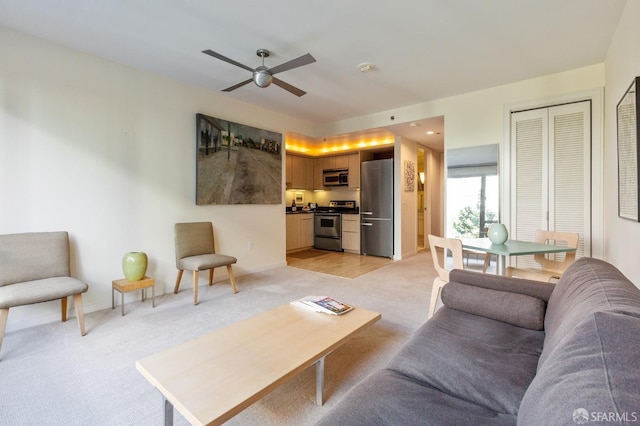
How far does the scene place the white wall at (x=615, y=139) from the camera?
2.01 m

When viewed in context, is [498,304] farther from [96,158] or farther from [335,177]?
[335,177]

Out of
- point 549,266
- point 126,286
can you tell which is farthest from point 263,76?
point 549,266

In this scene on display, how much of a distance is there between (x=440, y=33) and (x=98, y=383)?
366cm

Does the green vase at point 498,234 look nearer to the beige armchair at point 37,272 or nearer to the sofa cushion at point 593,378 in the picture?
Answer: the sofa cushion at point 593,378

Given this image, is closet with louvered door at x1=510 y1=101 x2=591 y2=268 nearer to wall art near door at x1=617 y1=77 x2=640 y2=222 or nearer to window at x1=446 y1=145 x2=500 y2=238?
window at x1=446 y1=145 x2=500 y2=238

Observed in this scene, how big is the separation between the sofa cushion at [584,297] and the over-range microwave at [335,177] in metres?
5.26

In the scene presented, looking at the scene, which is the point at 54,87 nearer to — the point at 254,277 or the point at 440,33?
the point at 254,277

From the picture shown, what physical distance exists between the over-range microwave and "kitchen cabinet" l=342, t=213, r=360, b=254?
776mm

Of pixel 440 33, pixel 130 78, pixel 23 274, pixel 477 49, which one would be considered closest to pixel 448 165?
pixel 477 49

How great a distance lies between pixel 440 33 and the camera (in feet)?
8.59

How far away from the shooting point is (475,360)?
4.04ft

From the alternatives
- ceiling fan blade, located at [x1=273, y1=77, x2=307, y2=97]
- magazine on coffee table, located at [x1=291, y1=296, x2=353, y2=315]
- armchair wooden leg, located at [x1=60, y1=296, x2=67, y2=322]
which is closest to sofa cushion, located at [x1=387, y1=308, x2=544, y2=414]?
magazine on coffee table, located at [x1=291, y1=296, x2=353, y2=315]

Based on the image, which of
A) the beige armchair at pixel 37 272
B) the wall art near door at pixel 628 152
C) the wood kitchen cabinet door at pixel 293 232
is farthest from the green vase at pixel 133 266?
the wall art near door at pixel 628 152

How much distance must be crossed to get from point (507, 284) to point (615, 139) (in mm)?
1997
